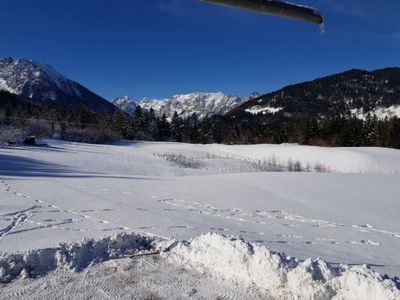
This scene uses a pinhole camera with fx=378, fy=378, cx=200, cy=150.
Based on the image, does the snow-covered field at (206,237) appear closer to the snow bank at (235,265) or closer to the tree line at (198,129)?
the snow bank at (235,265)

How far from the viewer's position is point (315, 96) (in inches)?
7426

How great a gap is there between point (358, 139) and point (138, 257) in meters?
56.1

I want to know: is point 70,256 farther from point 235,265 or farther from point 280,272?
point 280,272

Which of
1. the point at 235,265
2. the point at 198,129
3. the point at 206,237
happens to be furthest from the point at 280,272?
the point at 198,129

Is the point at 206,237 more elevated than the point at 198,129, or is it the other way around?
the point at 198,129

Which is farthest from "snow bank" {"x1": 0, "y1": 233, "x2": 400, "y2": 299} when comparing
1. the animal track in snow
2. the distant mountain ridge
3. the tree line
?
the distant mountain ridge

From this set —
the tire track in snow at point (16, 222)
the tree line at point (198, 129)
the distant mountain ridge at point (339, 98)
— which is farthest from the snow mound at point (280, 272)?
the distant mountain ridge at point (339, 98)

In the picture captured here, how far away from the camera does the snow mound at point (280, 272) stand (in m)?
2.90

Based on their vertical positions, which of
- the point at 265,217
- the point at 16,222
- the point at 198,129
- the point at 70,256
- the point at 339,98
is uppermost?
the point at 339,98

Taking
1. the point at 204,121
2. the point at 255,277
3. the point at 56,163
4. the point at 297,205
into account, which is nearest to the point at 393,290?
the point at 255,277

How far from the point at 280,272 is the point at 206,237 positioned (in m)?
0.99

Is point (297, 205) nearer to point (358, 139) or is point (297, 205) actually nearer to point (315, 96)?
point (358, 139)

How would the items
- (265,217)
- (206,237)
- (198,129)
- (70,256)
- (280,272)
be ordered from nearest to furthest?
1. (280,272)
2. (70,256)
3. (206,237)
4. (265,217)
5. (198,129)

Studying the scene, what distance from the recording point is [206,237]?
3.96 metres
